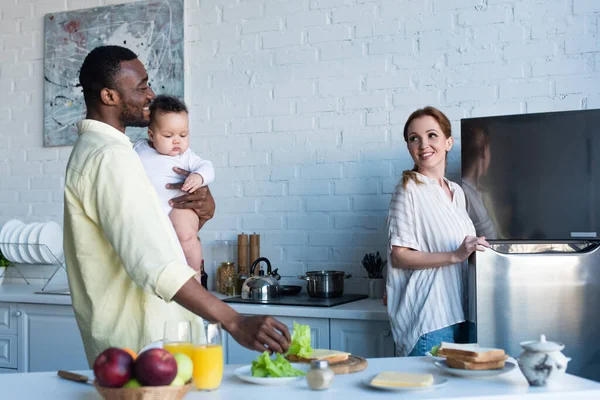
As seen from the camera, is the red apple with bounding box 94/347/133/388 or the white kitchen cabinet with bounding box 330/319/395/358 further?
the white kitchen cabinet with bounding box 330/319/395/358

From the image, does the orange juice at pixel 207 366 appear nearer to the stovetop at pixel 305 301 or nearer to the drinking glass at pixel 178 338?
the drinking glass at pixel 178 338

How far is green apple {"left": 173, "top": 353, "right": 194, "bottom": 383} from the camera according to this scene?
62.0 inches

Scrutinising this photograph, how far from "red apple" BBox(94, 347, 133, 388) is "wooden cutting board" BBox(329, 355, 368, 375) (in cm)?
58

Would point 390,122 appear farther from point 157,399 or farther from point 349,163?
point 157,399

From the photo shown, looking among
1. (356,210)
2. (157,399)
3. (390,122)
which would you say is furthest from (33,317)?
(157,399)

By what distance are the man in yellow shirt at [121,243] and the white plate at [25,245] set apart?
2447 mm

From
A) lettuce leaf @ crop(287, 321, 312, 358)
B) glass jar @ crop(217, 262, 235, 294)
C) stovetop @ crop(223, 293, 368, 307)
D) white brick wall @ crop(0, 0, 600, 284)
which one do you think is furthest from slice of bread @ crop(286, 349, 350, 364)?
glass jar @ crop(217, 262, 235, 294)

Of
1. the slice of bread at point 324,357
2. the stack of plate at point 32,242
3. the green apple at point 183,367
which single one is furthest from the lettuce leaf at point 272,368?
the stack of plate at point 32,242

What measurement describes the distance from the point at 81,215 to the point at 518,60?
2360mm

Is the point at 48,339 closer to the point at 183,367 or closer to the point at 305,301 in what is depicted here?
the point at 305,301

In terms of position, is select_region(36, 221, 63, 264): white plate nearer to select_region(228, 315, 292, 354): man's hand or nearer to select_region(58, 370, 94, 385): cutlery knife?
select_region(58, 370, 94, 385): cutlery knife

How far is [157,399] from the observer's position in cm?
149

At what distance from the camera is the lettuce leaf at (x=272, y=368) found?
1.78m

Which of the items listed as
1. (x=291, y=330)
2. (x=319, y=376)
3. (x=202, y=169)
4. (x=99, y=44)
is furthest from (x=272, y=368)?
(x=99, y=44)
